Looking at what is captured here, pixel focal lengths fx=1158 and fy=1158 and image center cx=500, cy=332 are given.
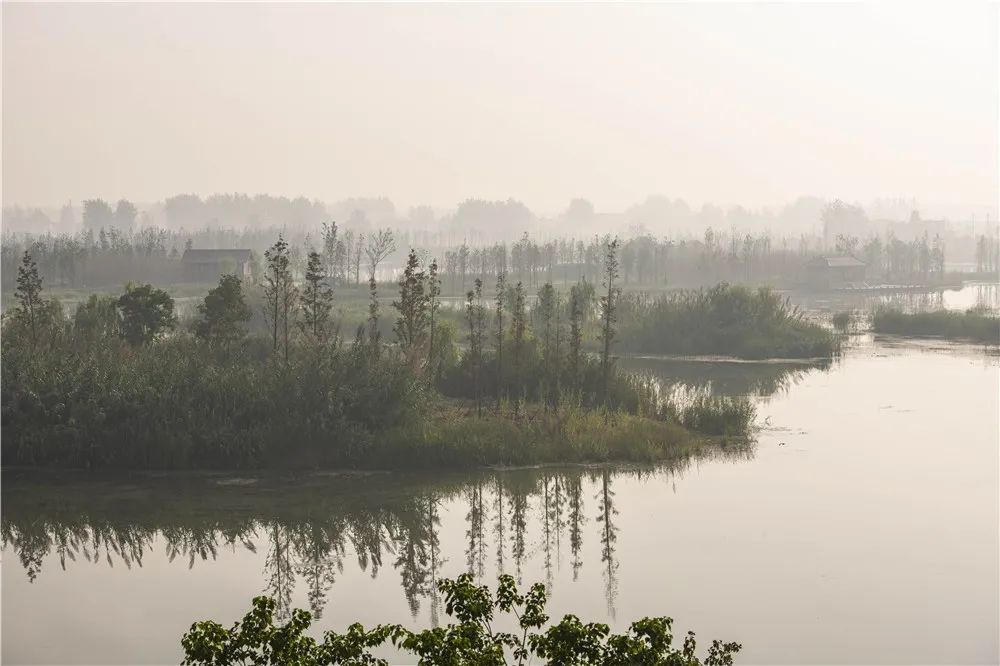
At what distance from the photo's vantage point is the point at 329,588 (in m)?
12.7

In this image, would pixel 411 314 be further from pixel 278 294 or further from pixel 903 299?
pixel 903 299

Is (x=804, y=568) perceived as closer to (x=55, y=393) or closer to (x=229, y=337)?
(x=55, y=393)

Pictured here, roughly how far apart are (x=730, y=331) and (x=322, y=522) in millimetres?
21534

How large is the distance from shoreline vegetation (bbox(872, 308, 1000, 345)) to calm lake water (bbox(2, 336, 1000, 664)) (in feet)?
59.3

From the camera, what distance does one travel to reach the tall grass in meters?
33.7

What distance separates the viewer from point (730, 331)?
1358 inches

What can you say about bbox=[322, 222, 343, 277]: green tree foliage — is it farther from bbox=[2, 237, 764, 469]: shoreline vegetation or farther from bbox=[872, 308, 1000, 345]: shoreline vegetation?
bbox=[2, 237, 764, 469]: shoreline vegetation

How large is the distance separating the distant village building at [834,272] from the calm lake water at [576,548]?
1967 inches

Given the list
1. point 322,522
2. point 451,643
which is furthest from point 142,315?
point 451,643

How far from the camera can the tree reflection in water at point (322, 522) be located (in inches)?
534

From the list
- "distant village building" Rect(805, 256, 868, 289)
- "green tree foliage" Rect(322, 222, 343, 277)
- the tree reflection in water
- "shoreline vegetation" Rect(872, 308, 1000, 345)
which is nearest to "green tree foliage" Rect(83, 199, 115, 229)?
"green tree foliage" Rect(322, 222, 343, 277)

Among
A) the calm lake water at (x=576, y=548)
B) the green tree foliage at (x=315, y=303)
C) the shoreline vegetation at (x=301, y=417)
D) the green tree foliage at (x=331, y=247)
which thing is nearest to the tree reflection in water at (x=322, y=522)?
the calm lake water at (x=576, y=548)

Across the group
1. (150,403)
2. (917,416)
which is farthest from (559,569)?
(917,416)

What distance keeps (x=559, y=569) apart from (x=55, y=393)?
30.1 ft
